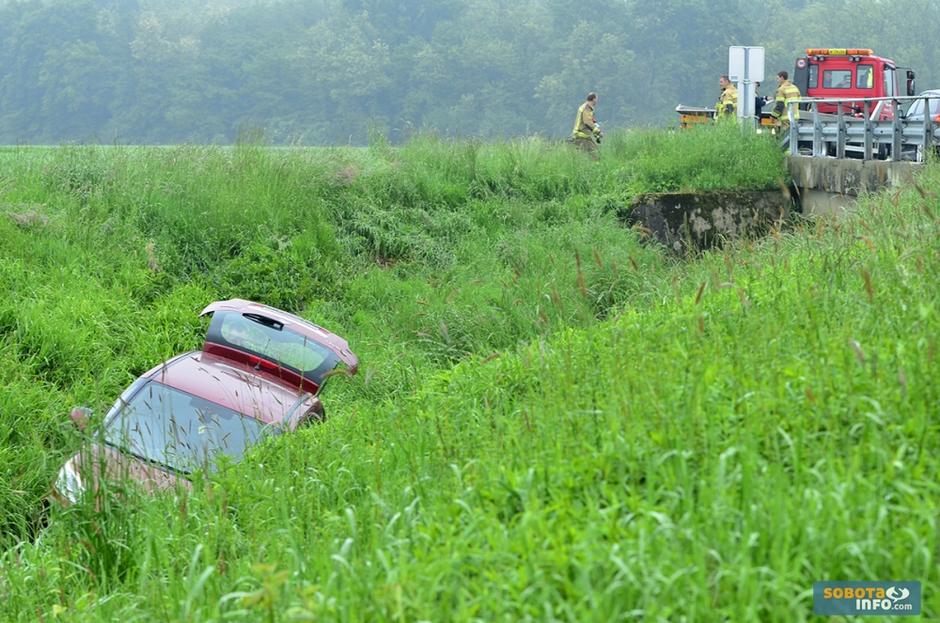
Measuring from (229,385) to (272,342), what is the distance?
64.7 inches

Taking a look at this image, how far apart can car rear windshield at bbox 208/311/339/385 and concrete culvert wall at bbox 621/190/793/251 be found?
32.4ft

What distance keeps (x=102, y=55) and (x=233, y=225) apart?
47.9 metres

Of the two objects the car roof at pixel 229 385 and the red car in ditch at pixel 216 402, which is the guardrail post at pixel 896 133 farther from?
the car roof at pixel 229 385

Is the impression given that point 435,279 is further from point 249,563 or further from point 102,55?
point 102,55

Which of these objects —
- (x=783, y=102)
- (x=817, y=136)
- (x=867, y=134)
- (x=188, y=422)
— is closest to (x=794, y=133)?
(x=817, y=136)

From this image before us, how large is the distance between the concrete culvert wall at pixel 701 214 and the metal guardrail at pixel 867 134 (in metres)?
1.34

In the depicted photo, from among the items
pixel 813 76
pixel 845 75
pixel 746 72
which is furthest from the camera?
pixel 813 76

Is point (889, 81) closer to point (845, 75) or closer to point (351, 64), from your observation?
point (845, 75)

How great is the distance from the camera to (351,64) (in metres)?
62.0

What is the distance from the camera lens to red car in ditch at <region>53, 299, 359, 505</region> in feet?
22.3

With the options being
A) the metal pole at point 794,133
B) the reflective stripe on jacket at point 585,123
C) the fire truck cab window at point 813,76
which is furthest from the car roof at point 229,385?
the fire truck cab window at point 813,76

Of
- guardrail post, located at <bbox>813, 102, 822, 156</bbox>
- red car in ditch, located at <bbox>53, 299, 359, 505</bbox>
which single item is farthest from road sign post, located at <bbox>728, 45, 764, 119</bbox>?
red car in ditch, located at <bbox>53, 299, 359, 505</bbox>

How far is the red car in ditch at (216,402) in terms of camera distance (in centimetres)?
679

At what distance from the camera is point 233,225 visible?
17.9 m
